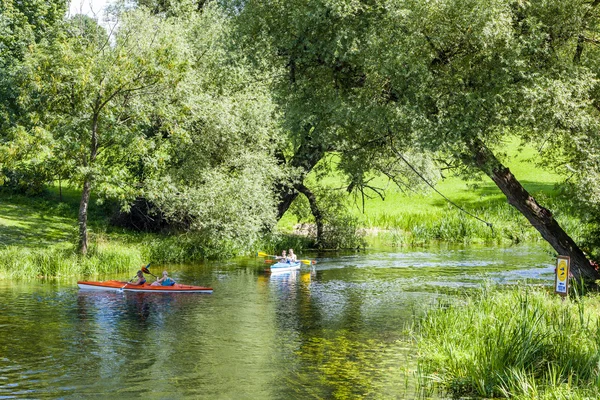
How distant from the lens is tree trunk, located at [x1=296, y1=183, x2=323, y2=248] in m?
39.3

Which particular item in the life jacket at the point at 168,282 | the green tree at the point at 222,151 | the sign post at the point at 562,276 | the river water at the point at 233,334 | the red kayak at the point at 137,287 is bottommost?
the river water at the point at 233,334

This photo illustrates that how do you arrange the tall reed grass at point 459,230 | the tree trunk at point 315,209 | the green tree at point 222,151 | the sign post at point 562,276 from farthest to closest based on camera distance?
1. the tall reed grass at point 459,230
2. the tree trunk at point 315,209
3. the green tree at point 222,151
4. the sign post at point 562,276

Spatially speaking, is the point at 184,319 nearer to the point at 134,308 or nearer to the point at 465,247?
the point at 134,308

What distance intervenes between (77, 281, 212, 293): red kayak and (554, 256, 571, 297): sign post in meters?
13.1

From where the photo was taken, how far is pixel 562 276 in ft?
53.5

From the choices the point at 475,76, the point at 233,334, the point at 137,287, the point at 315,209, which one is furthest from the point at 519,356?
the point at 315,209

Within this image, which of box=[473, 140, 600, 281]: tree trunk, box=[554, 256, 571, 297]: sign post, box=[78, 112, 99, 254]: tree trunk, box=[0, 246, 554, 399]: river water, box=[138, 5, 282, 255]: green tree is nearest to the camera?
box=[0, 246, 554, 399]: river water

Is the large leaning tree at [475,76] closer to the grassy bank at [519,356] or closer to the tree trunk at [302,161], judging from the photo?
the grassy bank at [519,356]

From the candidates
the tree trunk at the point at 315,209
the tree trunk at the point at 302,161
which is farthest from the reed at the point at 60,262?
the tree trunk at the point at 315,209

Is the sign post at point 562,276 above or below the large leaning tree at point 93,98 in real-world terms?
below

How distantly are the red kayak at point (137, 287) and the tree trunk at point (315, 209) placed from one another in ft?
46.1

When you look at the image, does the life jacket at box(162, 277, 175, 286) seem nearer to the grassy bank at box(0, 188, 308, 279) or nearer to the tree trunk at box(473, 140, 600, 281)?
the grassy bank at box(0, 188, 308, 279)

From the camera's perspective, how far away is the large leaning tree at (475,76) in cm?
1922

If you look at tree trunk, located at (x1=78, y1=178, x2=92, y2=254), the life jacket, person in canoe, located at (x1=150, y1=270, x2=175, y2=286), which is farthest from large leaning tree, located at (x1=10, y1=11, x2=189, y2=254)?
the life jacket
